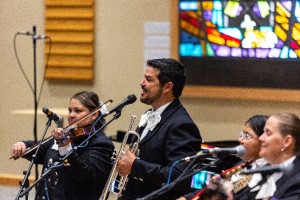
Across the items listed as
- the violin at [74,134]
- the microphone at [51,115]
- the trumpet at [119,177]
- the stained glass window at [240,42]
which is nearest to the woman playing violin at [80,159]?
the violin at [74,134]

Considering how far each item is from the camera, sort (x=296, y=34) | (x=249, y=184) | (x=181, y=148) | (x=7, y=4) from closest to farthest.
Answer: (x=249, y=184) < (x=181, y=148) < (x=296, y=34) < (x=7, y=4)

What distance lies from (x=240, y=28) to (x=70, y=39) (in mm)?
2122

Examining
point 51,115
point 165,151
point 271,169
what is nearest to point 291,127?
point 271,169

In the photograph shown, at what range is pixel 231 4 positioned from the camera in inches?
297

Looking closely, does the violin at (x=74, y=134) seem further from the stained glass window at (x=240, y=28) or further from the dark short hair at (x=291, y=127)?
the stained glass window at (x=240, y=28)

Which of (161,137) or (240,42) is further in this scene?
(240,42)

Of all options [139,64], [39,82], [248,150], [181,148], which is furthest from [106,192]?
[39,82]

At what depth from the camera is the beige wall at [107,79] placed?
7727mm

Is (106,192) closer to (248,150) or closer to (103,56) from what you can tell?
(248,150)

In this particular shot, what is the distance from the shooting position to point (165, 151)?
499 cm

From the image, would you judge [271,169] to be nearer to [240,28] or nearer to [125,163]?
[125,163]

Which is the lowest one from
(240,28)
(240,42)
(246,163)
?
(246,163)

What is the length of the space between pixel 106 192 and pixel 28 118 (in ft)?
14.2

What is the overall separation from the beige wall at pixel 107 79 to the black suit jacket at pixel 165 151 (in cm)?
252
